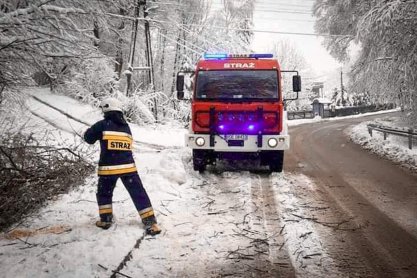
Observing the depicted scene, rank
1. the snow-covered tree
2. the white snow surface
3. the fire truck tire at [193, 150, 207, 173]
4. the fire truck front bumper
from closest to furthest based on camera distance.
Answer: the white snow surface, the fire truck front bumper, the fire truck tire at [193, 150, 207, 173], the snow-covered tree

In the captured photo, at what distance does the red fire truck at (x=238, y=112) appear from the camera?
8.62m

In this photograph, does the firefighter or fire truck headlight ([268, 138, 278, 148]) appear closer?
the firefighter

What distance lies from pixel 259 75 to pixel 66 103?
45.3 feet

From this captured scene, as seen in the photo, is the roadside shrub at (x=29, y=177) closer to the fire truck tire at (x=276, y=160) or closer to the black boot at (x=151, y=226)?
the black boot at (x=151, y=226)

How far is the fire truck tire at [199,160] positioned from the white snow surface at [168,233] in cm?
29

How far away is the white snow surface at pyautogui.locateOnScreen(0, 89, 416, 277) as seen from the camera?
14.2ft

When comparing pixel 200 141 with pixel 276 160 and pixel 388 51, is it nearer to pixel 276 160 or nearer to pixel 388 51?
pixel 276 160

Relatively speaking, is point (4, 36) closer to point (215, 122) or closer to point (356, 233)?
point (215, 122)

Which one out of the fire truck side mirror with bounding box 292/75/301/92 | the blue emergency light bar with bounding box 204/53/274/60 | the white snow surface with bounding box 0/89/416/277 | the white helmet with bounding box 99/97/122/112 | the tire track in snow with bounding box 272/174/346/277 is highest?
the blue emergency light bar with bounding box 204/53/274/60

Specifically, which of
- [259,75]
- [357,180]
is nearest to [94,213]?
[259,75]

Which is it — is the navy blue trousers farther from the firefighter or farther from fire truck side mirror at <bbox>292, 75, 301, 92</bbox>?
fire truck side mirror at <bbox>292, 75, 301, 92</bbox>

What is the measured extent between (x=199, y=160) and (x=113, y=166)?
387 centimetres

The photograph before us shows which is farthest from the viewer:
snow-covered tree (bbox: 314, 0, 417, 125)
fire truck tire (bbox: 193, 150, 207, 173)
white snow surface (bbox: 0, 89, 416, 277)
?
snow-covered tree (bbox: 314, 0, 417, 125)

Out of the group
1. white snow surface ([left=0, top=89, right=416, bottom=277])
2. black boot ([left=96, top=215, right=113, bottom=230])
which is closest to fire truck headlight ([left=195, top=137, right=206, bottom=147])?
white snow surface ([left=0, top=89, right=416, bottom=277])
